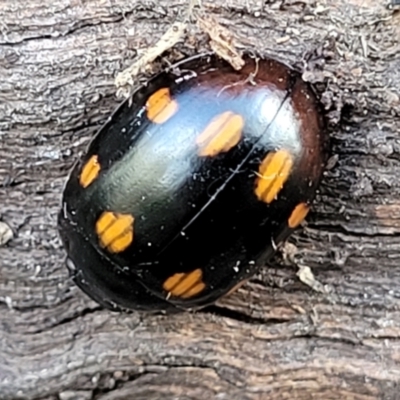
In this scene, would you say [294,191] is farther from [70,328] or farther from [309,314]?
[70,328]

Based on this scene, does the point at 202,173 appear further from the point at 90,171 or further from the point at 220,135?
the point at 90,171

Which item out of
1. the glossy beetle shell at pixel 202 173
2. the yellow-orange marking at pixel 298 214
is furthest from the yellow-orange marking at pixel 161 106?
the yellow-orange marking at pixel 298 214

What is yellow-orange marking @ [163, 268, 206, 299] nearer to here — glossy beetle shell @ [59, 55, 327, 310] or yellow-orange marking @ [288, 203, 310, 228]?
glossy beetle shell @ [59, 55, 327, 310]

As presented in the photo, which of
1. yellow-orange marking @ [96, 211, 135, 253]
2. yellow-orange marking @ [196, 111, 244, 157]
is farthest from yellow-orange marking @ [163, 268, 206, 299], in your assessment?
yellow-orange marking @ [196, 111, 244, 157]

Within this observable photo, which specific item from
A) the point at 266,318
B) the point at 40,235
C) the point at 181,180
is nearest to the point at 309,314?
the point at 266,318

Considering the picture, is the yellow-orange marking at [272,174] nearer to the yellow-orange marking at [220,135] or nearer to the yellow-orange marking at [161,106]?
the yellow-orange marking at [220,135]

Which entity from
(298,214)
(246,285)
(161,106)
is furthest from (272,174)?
(246,285)
